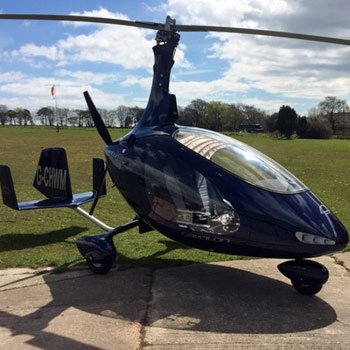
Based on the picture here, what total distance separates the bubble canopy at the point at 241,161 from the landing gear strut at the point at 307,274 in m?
0.82

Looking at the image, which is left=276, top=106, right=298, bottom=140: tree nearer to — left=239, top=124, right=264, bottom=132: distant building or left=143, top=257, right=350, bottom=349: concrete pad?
left=239, top=124, right=264, bottom=132: distant building

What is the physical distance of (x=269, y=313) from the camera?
4.89 meters

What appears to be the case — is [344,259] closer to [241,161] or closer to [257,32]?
[241,161]

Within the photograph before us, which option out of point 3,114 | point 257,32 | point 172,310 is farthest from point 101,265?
point 3,114

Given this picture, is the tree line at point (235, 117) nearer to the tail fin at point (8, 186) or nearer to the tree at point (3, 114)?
the tree at point (3, 114)

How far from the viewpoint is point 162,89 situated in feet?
21.8

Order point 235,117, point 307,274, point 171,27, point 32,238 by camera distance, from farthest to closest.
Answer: point 235,117
point 32,238
point 171,27
point 307,274

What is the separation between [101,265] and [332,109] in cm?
12685

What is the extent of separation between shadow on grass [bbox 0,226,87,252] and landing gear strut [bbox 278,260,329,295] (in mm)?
4414

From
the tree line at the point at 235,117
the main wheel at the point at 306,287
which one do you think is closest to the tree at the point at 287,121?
the tree line at the point at 235,117

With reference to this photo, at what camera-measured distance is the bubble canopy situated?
5.26 metres

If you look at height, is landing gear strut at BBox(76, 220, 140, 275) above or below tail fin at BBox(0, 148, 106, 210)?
below

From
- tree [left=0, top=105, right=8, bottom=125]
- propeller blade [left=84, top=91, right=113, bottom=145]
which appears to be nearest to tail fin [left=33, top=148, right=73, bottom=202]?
propeller blade [left=84, top=91, right=113, bottom=145]

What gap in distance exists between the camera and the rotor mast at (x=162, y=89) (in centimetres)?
639
